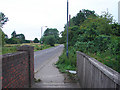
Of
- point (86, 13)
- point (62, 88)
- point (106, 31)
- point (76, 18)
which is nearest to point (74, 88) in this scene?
point (62, 88)

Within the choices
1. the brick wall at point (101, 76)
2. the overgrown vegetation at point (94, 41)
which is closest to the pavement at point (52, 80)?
the overgrown vegetation at point (94, 41)

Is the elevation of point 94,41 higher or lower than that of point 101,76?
higher

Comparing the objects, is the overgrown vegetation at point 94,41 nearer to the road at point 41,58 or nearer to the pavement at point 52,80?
the pavement at point 52,80

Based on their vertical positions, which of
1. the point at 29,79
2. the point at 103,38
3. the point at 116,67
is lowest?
the point at 29,79

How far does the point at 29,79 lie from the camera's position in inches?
197

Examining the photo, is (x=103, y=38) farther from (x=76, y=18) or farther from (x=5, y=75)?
(x=76, y=18)

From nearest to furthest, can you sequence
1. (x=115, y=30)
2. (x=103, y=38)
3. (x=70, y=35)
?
1. (x=103, y=38)
2. (x=115, y=30)
3. (x=70, y=35)

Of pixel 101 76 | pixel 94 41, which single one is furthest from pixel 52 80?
pixel 94 41

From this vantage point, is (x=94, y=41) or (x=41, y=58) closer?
(x=94, y=41)

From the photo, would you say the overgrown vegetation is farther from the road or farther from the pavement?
the road

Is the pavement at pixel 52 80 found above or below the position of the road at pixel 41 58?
above

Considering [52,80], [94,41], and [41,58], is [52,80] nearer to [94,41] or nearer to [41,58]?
[94,41]

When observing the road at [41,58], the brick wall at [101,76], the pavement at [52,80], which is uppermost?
the brick wall at [101,76]

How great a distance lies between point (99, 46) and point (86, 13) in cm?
3924
